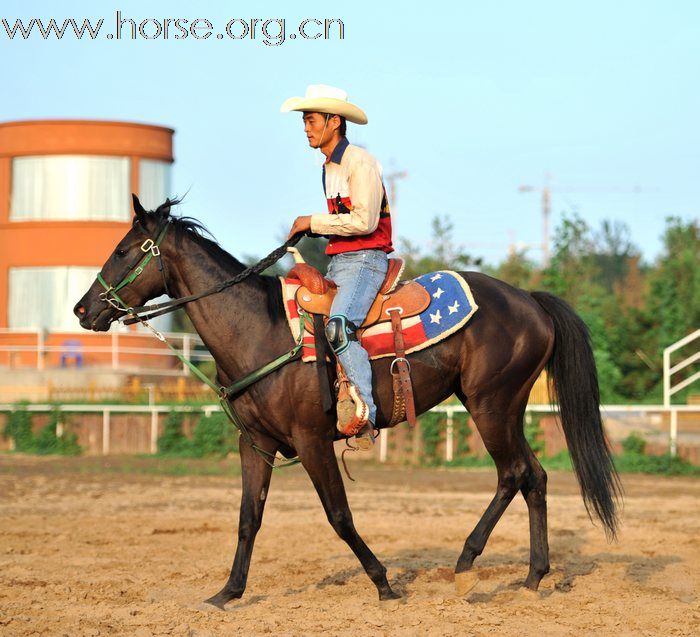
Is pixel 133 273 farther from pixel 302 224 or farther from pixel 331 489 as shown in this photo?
pixel 331 489

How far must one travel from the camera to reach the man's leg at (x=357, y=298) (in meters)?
6.91

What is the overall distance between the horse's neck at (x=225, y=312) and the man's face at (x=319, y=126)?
1062mm


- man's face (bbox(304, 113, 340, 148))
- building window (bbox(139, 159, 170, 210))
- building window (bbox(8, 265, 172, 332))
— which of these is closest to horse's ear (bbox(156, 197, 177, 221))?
man's face (bbox(304, 113, 340, 148))

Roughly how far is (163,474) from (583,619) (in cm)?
1177

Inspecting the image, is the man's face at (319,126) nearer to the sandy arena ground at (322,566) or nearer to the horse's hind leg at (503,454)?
the horse's hind leg at (503,454)

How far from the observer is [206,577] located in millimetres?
8305

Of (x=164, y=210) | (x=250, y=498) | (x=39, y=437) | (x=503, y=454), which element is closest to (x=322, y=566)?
(x=250, y=498)

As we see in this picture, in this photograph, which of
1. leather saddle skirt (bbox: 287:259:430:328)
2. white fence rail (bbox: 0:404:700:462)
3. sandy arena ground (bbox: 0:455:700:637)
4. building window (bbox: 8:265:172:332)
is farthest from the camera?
building window (bbox: 8:265:172:332)

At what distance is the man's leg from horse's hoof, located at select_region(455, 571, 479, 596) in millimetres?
1199

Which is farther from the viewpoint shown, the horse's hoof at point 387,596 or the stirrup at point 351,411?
the horse's hoof at point 387,596

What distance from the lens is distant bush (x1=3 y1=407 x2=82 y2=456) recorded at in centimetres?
2128

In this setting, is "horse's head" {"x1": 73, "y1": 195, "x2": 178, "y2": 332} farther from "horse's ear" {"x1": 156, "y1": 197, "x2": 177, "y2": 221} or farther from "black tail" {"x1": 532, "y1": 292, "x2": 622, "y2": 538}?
"black tail" {"x1": 532, "y1": 292, "x2": 622, "y2": 538}

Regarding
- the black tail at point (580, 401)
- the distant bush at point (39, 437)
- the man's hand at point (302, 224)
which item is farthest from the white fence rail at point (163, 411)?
the man's hand at point (302, 224)


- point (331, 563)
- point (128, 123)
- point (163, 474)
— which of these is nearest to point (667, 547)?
point (331, 563)
